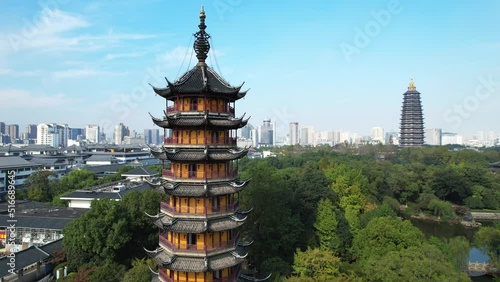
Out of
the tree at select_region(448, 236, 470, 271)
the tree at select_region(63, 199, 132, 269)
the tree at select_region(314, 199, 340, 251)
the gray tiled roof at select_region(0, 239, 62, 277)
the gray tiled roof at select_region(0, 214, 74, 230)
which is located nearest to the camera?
the gray tiled roof at select_region(0, 239, 62, 277)

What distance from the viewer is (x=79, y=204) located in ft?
132

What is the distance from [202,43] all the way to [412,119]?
115 metres

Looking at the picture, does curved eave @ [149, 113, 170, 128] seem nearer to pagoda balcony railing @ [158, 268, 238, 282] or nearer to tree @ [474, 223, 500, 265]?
pagoda balcony railing @ [158, 268, 238, 282]

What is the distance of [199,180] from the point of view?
17.2 metres

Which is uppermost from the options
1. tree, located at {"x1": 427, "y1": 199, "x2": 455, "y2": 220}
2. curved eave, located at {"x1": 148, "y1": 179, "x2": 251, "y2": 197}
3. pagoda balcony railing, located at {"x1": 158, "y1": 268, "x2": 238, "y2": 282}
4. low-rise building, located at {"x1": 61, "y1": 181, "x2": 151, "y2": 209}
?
curved eave, located at {"x1": 148, "y1": 179, "x2": 251, "y2": 197}

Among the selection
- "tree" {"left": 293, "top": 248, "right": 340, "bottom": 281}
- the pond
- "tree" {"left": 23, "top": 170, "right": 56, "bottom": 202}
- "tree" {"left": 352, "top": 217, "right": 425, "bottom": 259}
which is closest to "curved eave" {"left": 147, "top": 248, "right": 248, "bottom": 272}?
"tree" {"left": 293, "top": 248, "right": 340, "bottom": 281}

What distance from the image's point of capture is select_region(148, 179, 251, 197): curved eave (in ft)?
55.6

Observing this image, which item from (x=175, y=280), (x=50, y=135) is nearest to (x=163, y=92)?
(x=175, y=280)

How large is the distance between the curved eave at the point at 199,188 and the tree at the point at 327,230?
51.2 ft

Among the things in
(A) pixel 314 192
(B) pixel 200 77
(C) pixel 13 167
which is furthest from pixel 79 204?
(B) pixel 200 77

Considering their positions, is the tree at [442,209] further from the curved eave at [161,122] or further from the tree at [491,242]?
the curved eave at [161,122]

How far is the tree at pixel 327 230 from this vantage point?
30280mm

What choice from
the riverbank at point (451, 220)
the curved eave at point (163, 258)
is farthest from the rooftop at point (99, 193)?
the riverbank at point (451, 220)

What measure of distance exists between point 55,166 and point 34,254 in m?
51.9
